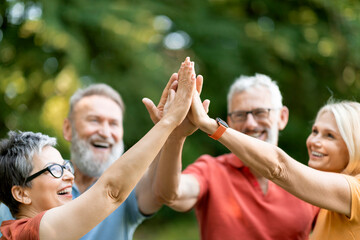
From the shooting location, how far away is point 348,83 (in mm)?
6418

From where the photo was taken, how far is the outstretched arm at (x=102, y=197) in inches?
73.7

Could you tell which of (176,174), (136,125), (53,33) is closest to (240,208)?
(176,174)

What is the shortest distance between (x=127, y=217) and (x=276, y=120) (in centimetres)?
131

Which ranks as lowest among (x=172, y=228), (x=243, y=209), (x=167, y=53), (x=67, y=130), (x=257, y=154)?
(x=172, y=228)

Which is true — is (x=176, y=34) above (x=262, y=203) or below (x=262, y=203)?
above

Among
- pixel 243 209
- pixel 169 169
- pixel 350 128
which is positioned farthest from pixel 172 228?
pixel 350 128

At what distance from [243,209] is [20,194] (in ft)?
4.90

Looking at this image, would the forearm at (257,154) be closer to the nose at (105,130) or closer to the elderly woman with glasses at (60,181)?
the elderly woman with glasses at (60,181)

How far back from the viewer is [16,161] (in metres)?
2.16

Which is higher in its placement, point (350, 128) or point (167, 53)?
point (167, 53)

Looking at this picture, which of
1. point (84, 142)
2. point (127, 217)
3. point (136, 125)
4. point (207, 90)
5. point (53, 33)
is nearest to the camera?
point (127, 217)

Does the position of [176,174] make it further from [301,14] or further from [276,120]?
[301,14]

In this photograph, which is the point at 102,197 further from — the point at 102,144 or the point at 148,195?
the point at 102,144

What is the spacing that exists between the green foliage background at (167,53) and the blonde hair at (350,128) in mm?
3499
